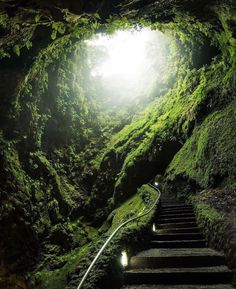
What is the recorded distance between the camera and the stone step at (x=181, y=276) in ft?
16.1

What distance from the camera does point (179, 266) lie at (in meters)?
5.51

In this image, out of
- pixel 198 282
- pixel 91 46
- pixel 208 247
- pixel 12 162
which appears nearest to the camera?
pixel 198 282

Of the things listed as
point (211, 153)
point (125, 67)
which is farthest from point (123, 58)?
point (211, 153)

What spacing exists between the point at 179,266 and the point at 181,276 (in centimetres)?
52

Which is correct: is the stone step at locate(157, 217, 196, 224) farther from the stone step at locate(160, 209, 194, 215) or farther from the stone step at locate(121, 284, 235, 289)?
the stone step at locate(121, 284, 235, 289)

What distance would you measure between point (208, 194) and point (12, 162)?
6.83 meters

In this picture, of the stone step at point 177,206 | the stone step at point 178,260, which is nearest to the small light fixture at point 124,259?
the stone step at point 178,260

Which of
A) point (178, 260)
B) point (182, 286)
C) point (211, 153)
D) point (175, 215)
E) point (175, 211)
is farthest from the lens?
point (211, 153)

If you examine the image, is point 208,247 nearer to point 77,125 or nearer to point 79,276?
point 79,276

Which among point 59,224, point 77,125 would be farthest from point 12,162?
point 77,125

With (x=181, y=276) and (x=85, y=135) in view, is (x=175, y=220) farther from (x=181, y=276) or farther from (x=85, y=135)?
(x=85, y=135)

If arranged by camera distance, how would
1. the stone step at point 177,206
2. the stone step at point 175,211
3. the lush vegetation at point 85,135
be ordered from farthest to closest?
the stone step at point 177,206 → the stone step at point 175,211 → the lush vegetation at point 85,135

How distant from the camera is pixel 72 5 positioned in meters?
6.39

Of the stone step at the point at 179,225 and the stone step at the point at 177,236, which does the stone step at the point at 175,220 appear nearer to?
the stone step at the point at 179,225
